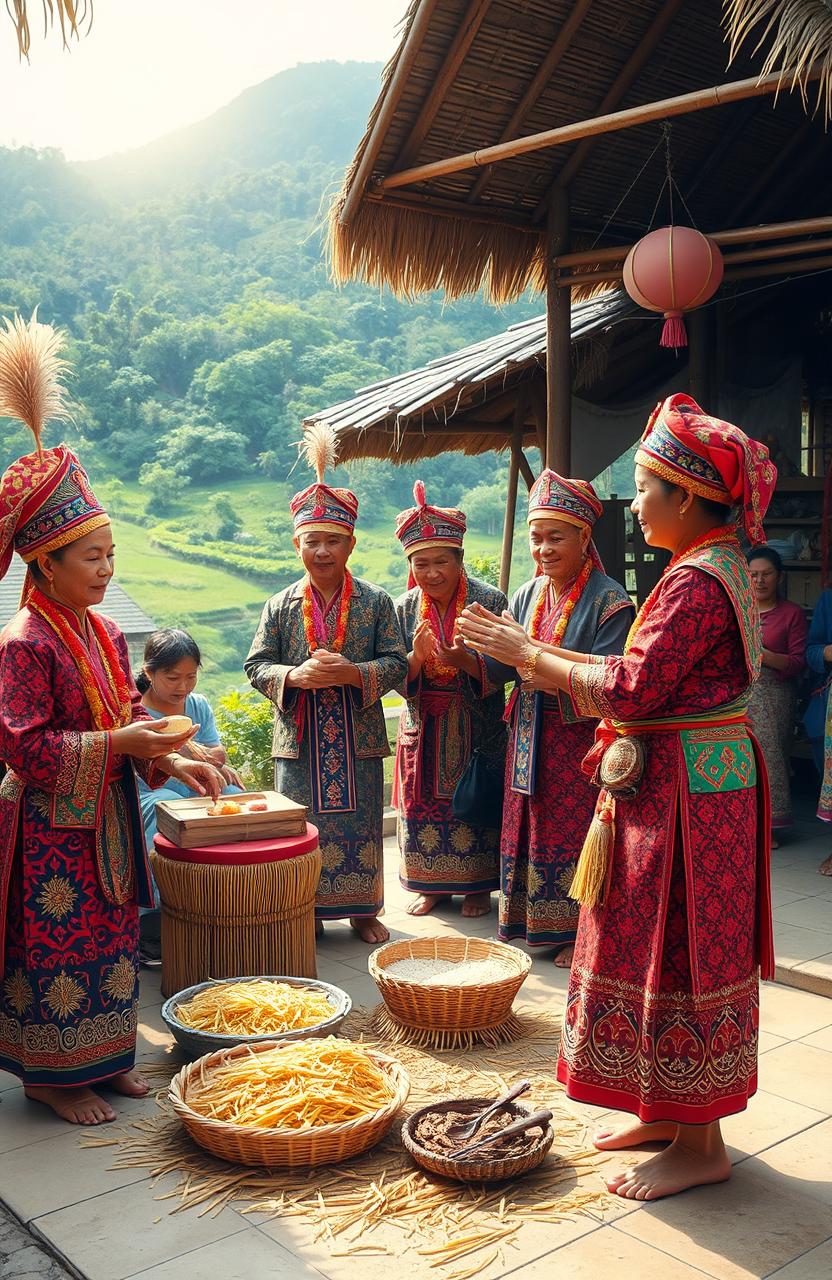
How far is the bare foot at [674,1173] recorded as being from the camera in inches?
122

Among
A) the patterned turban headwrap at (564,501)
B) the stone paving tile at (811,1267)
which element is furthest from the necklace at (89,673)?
the stone paving tile at (811,1267)

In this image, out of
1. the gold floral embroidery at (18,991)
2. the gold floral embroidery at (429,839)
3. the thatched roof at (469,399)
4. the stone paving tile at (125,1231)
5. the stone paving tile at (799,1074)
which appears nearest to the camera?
the stone paving tile at (125,1231)

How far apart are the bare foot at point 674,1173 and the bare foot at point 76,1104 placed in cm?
150

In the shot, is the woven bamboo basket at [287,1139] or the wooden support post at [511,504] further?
the wooden support post at [511,504]

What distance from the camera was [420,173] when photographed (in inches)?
245

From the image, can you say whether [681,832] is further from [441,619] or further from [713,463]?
[441,619]

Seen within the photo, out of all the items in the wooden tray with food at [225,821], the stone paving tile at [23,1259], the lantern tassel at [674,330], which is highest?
the lantern tassel at [674,330]

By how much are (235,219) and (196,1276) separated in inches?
2007

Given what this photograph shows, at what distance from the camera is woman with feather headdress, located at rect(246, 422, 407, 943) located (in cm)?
505

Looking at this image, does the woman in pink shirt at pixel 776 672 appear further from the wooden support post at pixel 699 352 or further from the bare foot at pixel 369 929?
the bare foot at pixel 369 929

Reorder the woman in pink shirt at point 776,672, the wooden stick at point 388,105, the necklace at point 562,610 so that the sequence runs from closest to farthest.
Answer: the necklace at point 562,610 → the wooden stick at point 388,105 → the woman in pink shirt at point 776,672

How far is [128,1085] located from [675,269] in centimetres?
425

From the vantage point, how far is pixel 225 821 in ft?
14.3

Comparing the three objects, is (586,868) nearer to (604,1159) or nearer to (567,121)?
(604,1159)
